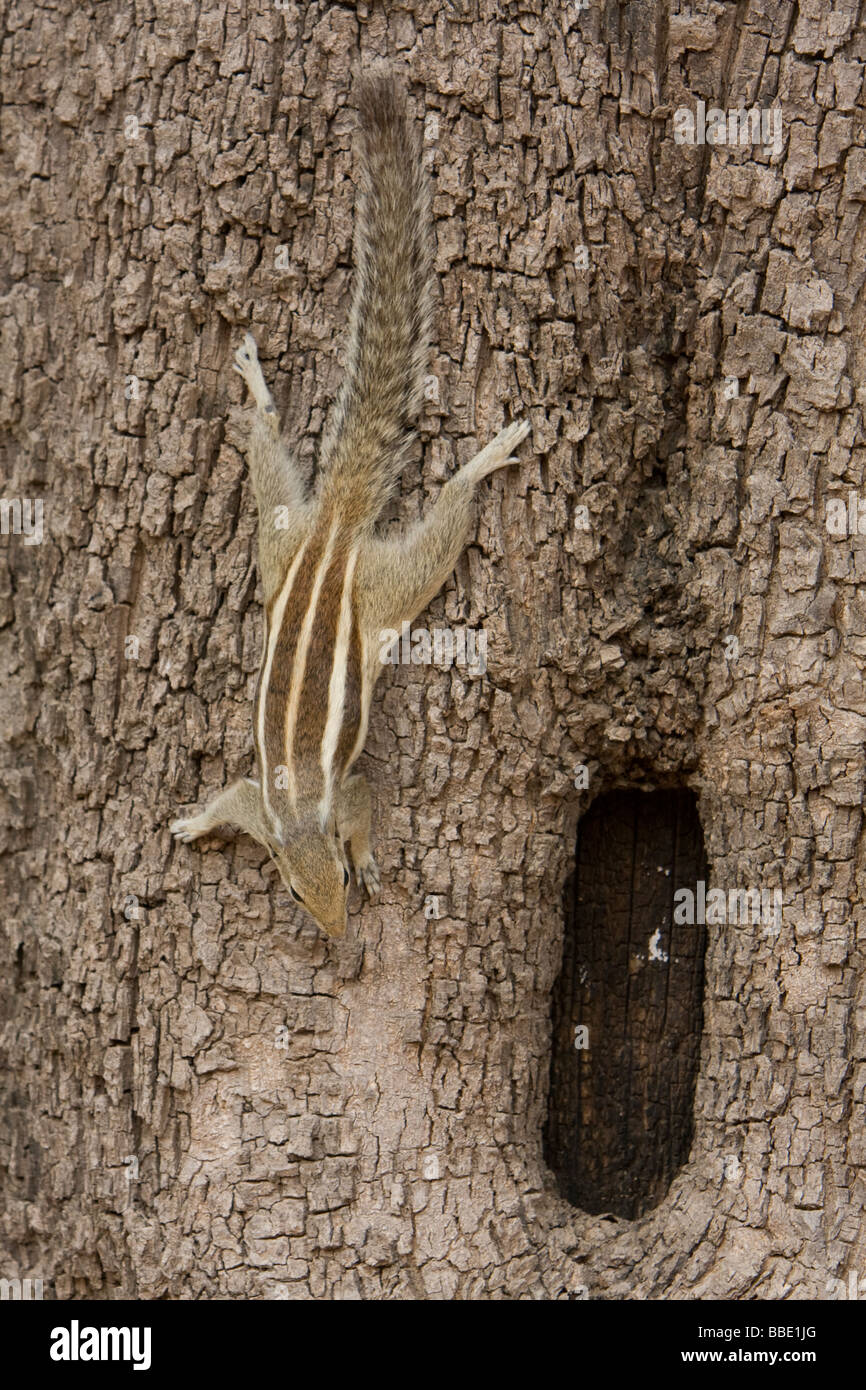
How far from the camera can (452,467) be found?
3744 mm

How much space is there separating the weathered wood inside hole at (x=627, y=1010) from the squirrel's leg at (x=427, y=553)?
0.97m

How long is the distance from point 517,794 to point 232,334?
161 cm

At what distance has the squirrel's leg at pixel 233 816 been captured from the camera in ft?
12.1

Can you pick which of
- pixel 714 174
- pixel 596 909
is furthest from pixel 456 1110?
pixel 714 174

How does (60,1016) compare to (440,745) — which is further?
(60,1016)

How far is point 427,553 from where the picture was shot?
12.1 ft

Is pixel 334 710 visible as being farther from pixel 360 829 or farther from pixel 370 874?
pixel 370 874

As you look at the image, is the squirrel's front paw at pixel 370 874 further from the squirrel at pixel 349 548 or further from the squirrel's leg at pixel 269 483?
the squirrel's leg at pixel 269 483

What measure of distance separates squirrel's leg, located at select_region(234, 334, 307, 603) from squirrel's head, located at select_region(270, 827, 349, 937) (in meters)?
0.72

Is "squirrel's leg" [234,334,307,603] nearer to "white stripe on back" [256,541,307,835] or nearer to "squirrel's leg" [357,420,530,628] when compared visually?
"white stripe on back" [256,541,307,835]

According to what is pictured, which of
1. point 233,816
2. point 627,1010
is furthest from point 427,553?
point 627,1010

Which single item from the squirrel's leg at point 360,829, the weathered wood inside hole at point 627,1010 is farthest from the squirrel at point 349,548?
the weathered wood inside hole at point 627,1010
